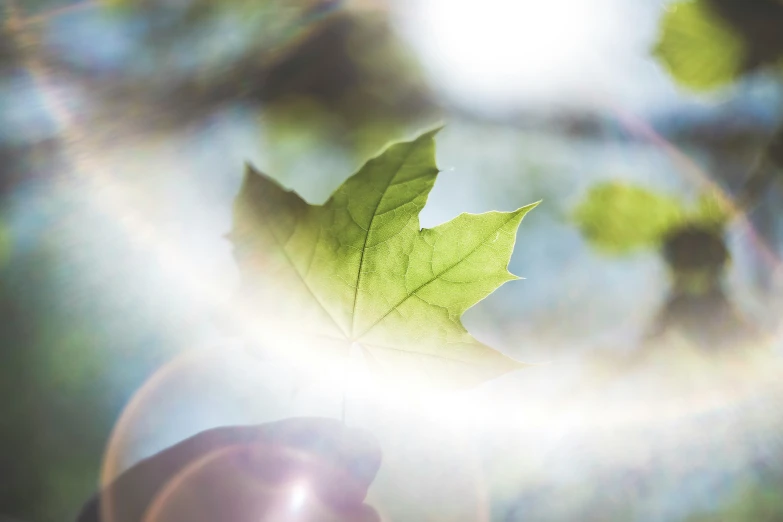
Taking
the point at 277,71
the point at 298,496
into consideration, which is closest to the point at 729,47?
the point at 298,496

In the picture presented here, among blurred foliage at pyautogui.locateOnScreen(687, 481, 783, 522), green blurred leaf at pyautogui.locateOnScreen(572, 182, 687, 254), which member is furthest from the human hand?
blurred foliage at pyautogui.locateOnScreen(687, 481, 783, 522)

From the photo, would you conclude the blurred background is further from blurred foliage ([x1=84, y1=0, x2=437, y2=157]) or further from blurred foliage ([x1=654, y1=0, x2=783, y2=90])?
blurred foliage ([x1=654, y1=0, x2=783, y2=90])

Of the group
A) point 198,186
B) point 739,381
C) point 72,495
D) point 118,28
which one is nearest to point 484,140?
point 198,186

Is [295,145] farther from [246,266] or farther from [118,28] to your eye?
[246,266]

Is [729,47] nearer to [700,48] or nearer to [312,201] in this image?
[700,48]

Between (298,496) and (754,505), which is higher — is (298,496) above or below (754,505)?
above

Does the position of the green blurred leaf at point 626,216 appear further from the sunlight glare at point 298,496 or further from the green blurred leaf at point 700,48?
the sunlight glare at point 298,496
